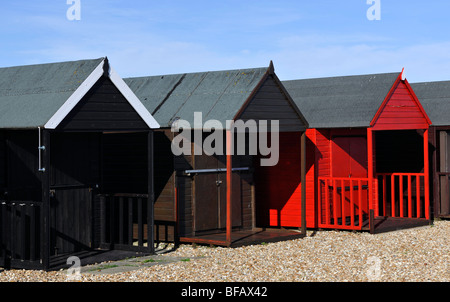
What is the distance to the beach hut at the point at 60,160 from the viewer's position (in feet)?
37.9

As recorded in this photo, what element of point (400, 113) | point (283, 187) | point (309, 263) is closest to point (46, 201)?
point (309, 263)

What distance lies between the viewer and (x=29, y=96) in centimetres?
1221

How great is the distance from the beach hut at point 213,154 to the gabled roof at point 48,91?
171cm

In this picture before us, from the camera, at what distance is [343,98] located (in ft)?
57.5

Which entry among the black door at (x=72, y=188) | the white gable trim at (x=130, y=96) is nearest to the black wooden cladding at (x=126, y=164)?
the black door at (x=72, y=188)

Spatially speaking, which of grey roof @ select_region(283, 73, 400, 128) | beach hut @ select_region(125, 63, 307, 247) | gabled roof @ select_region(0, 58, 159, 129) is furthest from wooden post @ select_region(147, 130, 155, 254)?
grey roof @ select_region(283, 73, 400, 128)

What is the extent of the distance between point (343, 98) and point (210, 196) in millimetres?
4353

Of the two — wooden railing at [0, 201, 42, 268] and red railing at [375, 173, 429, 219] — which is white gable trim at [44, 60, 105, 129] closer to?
wooden railing at [0, 201, 42, 268]

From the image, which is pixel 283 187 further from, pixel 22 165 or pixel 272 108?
pixel 22 165

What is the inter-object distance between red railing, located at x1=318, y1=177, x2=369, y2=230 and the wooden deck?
1007 millimetres

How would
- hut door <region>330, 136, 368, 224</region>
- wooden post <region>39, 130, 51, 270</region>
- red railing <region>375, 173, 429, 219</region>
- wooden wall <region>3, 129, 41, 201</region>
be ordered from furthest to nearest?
red railing <region>375, 173, 429, 219</region> → hut door <region>330, 136, 368, 224</region> → wooden wall <region>3, 129, 41, 201</region> → wooden post <region>39, 130, 51, 270</region>

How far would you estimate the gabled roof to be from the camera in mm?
11422

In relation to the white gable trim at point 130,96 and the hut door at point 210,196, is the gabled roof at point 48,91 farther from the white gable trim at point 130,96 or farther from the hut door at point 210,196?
the hut door at point 210,196
